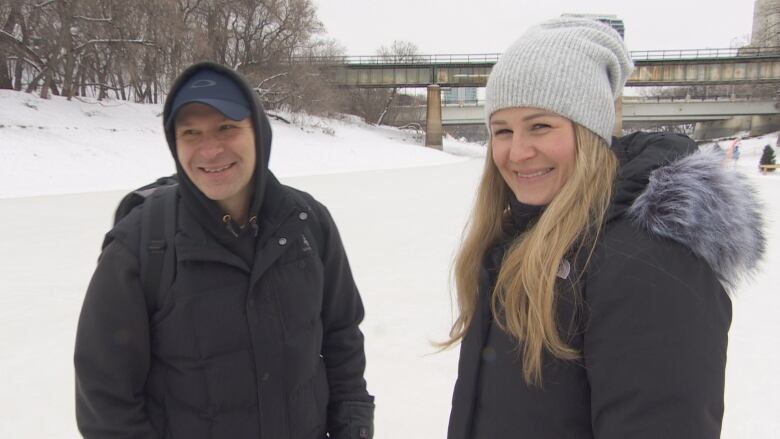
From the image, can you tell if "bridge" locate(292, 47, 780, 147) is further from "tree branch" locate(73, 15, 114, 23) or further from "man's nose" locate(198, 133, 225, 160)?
"man's nose" locate(198, 133, 225, 160)

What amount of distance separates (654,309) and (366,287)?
12.6 feet

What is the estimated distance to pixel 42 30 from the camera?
61.8 ft

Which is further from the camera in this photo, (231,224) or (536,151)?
(231,224)

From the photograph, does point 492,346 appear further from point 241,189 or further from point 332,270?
point 241,189

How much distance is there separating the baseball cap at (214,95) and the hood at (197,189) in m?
0.01

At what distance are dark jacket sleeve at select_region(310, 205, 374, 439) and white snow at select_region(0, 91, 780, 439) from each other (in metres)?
0.78

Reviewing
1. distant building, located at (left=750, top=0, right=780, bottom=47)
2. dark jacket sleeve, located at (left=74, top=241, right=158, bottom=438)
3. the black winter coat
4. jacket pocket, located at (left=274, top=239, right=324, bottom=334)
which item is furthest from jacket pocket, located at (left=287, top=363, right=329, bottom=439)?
distant building, located at (left=750, top=0, right=780, bottom=47)

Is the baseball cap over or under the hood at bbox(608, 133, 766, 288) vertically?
over

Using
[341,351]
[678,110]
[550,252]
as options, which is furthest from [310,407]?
[678,110]

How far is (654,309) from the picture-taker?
901 millimetres

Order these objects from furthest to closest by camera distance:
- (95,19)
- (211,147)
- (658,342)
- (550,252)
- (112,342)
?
(95,19) → (211,147) → (112,342) → (550,252) → (658,342)

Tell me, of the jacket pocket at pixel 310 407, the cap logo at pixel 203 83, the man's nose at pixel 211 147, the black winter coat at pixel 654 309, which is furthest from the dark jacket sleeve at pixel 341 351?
the black winter coat at pixel 654 309

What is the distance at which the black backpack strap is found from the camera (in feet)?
4.46

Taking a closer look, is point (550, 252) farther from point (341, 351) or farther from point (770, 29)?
point (770, 29)
